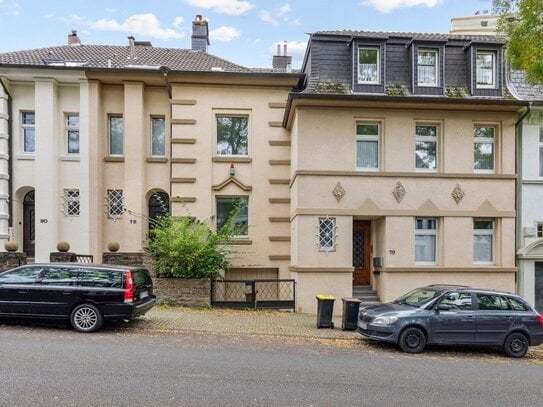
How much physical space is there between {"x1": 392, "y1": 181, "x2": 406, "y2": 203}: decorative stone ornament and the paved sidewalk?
180 inches

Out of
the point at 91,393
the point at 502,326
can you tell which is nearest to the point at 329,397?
the point at 91,393

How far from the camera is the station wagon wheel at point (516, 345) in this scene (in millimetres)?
10219

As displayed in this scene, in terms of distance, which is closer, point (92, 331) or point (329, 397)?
point (329, 397)

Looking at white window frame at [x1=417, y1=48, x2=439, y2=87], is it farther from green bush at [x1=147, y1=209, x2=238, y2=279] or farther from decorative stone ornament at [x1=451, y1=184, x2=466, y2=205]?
green bush at [x1=147, y1=209, x2=238, y2=279]

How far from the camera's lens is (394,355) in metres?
9.48

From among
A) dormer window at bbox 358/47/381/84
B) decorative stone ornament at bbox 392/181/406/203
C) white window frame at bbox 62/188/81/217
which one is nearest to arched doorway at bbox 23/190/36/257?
white window frame at bbox 62/188/81/217

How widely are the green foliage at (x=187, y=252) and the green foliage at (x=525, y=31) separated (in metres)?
9.98

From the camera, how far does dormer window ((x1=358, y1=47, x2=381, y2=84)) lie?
1536 centimetres

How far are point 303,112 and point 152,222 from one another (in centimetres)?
770

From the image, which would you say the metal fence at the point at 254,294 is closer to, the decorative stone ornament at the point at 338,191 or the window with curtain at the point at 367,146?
the decorative stone ornament at the point at 338,191

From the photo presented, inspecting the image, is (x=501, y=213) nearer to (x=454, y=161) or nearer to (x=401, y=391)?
(x=454, y=161)

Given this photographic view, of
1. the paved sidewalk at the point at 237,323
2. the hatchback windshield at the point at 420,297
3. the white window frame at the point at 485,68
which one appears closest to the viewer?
the hatchback windshield at the point at 420,297

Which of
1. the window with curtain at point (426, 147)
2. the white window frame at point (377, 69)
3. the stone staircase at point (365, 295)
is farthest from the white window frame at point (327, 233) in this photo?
the white window frame at point (377, 69)

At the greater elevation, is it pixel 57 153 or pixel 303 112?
pixel 303 112
